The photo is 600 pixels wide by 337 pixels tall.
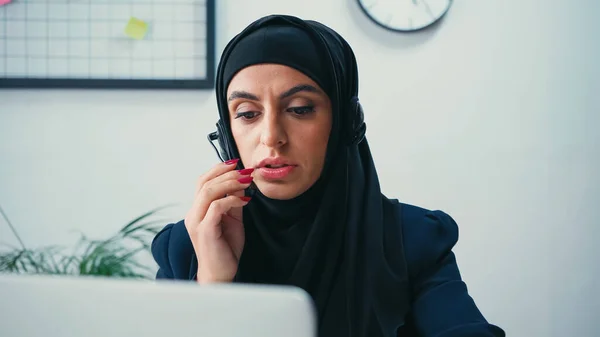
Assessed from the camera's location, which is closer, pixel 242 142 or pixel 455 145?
pixel 242 142

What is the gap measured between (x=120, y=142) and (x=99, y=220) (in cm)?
28

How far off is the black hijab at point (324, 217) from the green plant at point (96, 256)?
0.81 metres

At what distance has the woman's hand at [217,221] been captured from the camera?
99 centimetres

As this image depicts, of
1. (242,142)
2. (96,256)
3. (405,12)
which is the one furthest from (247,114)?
(405,12)

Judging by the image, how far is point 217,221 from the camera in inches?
39.1

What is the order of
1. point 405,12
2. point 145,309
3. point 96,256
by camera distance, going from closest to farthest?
point 145,309 < point 96,256 < point 405,12

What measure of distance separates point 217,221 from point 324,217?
18 cm

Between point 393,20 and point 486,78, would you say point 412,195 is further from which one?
point 393,20

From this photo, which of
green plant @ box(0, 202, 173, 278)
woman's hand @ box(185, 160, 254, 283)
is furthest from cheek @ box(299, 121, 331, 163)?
green plant @ box(0, 202, 173, 278)

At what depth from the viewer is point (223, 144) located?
1.08m

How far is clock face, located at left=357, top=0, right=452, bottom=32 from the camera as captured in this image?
6.54 ft

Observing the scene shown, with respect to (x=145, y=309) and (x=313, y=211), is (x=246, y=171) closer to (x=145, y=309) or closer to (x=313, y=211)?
(x=313, y=211)

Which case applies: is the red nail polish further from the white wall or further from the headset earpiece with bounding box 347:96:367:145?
the white wall

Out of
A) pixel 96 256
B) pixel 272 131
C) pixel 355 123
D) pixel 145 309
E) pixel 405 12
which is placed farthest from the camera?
pixel 405 12
